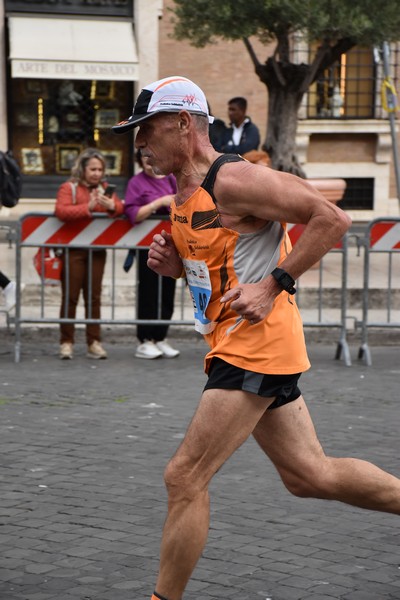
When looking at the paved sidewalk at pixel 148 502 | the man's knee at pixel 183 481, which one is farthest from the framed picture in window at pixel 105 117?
the man's knee at pixel 183 481

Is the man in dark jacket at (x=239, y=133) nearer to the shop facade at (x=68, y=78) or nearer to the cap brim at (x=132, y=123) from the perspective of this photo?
the shop facade at (x=68, y=78)

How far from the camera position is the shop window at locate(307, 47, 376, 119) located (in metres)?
23.3

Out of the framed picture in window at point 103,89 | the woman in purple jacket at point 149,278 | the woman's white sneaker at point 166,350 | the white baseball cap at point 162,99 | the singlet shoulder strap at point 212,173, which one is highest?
the framed picture in window at point 103,89

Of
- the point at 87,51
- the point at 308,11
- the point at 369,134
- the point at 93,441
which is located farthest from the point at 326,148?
the point at 93,441

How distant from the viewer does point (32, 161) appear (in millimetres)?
21672

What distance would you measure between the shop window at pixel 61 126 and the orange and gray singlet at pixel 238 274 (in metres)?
17.5

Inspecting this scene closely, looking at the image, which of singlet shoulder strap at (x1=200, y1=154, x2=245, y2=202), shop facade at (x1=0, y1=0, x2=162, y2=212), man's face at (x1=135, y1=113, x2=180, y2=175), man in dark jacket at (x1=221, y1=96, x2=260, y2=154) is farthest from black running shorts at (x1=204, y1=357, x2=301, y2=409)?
shop facade at (x1=0, y1=0, x2=162, y2=212)

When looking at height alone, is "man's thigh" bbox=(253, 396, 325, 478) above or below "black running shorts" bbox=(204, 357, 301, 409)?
below

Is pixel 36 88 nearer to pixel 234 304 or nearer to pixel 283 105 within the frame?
Answer: pixel 283 105

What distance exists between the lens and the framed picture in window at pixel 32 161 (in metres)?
21.6

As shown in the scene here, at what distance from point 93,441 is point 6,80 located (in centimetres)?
1476

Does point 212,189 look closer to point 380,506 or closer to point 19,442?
point 380,506

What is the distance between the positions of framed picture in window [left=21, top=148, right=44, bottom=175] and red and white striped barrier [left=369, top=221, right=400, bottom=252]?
468 inches

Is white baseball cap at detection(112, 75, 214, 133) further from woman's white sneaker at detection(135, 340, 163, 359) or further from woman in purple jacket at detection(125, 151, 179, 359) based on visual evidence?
woman's white sneaker at detection(135, 340, 163, 359)
